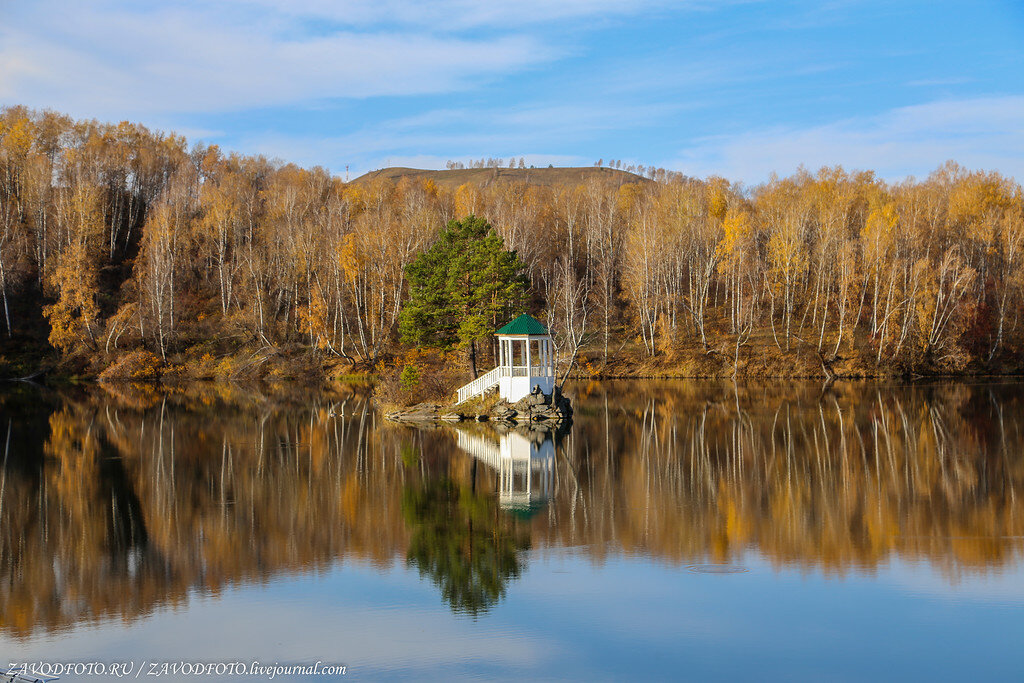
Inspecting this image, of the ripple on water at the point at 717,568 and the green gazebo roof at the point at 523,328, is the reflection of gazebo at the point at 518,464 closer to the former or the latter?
the green gazebo roof at the point at 523,328

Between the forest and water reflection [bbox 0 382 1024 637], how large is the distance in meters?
23.2

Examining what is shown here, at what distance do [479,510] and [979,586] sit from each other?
9686mm

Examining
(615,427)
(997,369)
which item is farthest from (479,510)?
(997,369)

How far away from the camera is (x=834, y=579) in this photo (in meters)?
13.5

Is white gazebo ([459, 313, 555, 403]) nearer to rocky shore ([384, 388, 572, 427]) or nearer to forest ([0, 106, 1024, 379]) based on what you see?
rocky shore ([384, 388, 572, 427])

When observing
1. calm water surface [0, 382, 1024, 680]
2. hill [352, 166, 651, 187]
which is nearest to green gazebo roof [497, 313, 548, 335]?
calm water surface [0, 382, 1024, 680]

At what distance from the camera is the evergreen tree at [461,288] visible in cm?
3931

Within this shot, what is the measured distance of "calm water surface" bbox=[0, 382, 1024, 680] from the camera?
10969 mm

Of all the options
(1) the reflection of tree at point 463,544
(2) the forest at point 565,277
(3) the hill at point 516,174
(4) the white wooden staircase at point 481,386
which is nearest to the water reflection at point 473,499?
(1) the reflection of tree at point 463,544

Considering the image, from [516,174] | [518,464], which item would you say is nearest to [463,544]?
[518,464]

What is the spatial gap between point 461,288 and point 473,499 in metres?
21.8

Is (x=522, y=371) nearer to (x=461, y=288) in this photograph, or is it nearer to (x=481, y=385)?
(x=481, y=385)

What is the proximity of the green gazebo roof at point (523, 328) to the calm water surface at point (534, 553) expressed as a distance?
626cm

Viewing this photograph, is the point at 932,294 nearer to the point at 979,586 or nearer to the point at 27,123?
the point at 979,586
